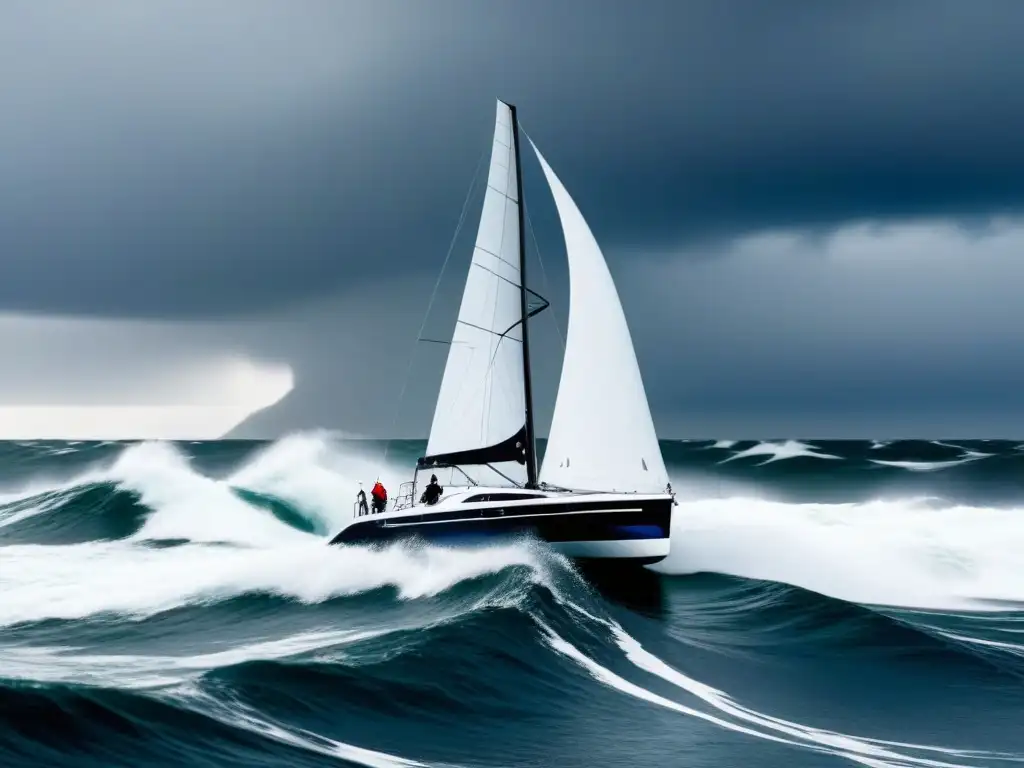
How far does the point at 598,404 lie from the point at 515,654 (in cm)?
797

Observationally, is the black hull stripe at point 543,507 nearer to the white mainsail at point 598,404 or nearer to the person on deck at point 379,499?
the white mainsail at point 598,404

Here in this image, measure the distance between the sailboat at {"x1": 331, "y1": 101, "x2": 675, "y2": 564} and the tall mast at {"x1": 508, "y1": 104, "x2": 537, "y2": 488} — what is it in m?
0.03

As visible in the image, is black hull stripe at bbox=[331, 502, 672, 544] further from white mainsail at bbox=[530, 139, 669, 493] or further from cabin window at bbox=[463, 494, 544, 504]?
white mainsail at bbox=[530, 139, 669, 493]

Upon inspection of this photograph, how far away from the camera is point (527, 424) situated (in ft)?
84.7

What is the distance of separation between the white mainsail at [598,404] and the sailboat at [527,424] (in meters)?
0.03

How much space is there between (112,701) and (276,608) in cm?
1008

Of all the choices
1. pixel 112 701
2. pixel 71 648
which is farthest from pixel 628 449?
pixel 112 701

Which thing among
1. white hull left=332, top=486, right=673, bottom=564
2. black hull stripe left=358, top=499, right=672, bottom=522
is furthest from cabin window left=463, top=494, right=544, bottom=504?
Result: black hull stripe left=358, top=499, right=672, bottom=522

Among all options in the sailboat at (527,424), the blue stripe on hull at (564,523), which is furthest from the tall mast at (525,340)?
the blue stripe on hull at (564,523)

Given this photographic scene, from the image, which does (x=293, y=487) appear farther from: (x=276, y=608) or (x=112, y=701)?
(x=112, y=701)

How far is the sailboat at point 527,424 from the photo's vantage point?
882 inches

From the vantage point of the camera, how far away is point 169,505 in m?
46.7

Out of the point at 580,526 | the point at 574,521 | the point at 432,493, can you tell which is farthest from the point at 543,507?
the point at 432,493

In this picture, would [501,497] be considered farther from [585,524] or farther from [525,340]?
[525,340]
